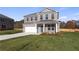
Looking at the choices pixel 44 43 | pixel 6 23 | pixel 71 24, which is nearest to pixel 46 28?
pixel 44 43

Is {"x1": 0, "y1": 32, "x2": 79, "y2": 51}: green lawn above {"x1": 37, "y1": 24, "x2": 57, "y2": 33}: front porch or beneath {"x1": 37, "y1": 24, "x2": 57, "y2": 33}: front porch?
beneath

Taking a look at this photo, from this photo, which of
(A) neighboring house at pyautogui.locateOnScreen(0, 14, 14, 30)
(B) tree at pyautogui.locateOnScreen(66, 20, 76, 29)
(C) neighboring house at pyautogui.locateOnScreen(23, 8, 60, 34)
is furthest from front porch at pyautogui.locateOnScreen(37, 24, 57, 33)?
(A) neighboring house at pyautogui.locateOnScreen(0, 14, 14, 30)

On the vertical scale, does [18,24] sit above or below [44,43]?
above

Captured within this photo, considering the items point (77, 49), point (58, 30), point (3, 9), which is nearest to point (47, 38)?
point (58, 30)

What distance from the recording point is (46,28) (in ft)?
14.2

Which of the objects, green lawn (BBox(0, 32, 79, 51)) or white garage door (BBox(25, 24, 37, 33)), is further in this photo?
white garage door (BBox(25, 24, 37, 33))

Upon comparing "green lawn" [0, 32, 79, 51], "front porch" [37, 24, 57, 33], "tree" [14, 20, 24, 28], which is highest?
"tree" [14, 20, 24, 28]

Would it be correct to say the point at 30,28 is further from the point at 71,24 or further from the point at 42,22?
the point at 71,24

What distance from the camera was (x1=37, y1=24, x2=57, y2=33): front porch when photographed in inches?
169

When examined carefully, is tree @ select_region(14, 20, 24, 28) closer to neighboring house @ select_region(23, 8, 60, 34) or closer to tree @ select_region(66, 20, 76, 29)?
neighboring house @ select_region(23, 8, 60, 34)

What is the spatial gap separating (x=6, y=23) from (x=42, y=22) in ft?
1.86

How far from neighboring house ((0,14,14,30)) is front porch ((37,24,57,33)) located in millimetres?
433
